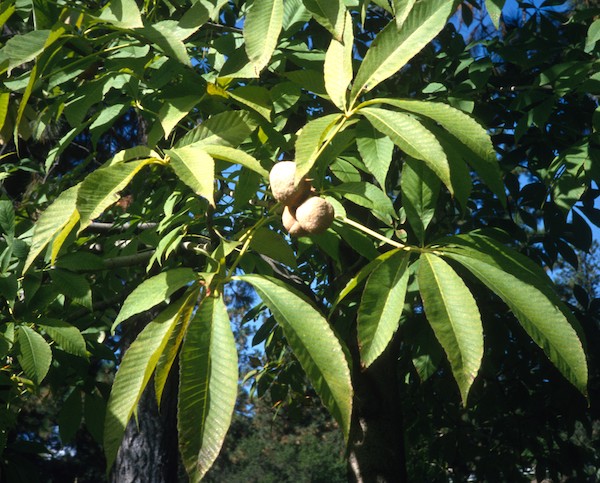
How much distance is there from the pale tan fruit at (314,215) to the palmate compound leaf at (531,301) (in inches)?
7.7

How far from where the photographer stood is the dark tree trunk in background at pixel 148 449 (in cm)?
365

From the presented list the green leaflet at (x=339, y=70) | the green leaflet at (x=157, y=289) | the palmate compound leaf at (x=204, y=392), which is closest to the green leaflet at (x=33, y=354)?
the green leaflet at (x=157, y=289)

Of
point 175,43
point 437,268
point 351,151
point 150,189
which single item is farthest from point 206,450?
point 150,189

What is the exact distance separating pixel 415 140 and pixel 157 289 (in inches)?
17.8

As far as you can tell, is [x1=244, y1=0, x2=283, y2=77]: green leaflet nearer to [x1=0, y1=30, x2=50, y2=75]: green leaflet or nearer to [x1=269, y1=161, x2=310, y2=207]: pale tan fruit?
[x1=269, y1=161, x2=310, y2=207]: pale tan fruit

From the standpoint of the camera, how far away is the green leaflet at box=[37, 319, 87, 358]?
1.73 metres

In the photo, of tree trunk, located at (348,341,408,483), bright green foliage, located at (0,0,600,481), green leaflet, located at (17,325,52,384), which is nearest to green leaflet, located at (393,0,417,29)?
bright green foliage, located at (0,0,600,481)

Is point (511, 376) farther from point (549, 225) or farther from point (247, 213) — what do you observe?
point (247, 213)

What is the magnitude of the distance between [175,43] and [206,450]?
2.27ft

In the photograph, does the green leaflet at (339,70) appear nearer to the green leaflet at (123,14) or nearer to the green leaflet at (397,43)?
the green leaflet at (397,43)

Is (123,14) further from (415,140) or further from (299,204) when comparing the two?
(415,140)

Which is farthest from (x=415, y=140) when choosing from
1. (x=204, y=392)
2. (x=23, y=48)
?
(x=23, y=48)

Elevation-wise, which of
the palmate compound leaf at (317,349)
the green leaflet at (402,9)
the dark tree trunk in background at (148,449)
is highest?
the green leaflet at (402,9)

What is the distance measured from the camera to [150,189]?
2.75 metres
